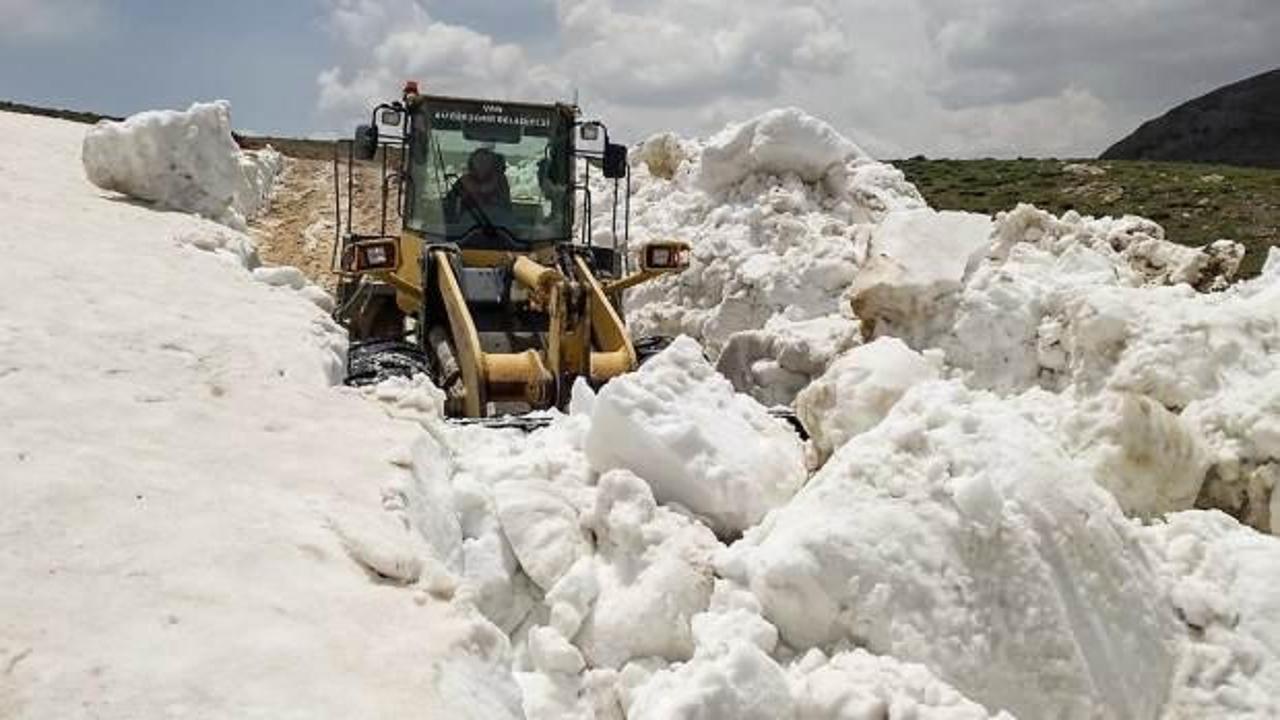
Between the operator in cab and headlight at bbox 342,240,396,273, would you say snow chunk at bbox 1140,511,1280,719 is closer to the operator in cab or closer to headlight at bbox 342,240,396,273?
headlight at bbox 342,240,396,273

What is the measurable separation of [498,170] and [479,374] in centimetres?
192

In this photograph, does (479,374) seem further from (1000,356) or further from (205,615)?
(205,615)

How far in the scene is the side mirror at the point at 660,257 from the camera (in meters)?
8.00

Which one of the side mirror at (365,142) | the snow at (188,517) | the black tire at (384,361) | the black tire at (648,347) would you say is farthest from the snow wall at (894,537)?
the side mirror at (365,142)

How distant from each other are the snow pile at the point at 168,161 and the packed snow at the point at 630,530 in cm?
245

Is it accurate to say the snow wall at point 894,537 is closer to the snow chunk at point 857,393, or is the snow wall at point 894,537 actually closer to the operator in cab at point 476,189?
the snow chunk at point 857,393

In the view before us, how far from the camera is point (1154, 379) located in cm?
527

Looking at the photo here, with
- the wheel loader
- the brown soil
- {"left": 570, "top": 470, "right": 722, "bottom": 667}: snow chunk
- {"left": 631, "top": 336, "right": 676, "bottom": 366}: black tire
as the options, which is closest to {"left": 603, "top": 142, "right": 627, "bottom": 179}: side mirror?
the wheel loader

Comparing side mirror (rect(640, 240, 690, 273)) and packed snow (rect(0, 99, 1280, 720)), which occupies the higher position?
side mirror (rect(640, 240, 690, 273))

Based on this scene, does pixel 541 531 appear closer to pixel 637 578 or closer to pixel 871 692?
pixel 637 578

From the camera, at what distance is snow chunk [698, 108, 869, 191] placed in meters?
10.8

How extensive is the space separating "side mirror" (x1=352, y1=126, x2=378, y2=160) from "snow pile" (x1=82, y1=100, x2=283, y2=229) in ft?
3.66

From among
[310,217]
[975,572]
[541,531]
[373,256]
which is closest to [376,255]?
[373,256]

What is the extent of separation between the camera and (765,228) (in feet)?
34.3
